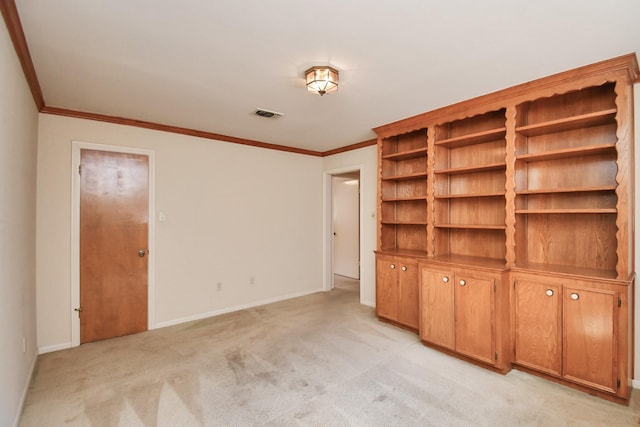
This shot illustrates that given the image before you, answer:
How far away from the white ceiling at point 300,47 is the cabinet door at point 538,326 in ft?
5.72

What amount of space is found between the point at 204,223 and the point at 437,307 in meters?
2.98

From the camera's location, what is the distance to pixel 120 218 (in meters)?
3.40

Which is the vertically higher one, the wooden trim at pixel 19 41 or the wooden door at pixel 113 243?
the wooden trim at pixel 19 41

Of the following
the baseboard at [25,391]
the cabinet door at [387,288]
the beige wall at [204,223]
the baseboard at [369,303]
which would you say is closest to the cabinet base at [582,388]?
the cabinet door at [387,288]

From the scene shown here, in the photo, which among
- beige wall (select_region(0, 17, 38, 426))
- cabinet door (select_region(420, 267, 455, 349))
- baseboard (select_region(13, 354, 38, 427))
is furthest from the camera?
cabinet door (select_region(420, 267, 455, 349))

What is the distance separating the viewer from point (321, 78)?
2.24 m

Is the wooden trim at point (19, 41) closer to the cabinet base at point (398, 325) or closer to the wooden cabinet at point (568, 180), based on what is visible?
the wooden cabinet at point (568, 180)

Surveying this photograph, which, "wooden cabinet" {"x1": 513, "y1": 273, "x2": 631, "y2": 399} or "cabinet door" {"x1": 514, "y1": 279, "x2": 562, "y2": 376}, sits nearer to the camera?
"wooden cabinet" {"x1": 513, "y1": 273, "x2": 631, "y2": 399}

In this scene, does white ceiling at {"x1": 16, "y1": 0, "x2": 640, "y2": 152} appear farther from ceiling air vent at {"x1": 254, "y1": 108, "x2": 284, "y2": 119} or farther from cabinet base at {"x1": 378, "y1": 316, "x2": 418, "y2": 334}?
cabinet base at {"x1": 378, "y1": 316, "x2": 418, "y2": 334}

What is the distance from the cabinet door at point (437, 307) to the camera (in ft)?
9.50

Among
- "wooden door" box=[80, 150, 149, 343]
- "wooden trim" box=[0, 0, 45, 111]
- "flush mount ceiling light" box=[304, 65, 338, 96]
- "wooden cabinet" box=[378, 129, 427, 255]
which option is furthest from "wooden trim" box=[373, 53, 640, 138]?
"wooden trim" box=[0, 0, 45, 111]

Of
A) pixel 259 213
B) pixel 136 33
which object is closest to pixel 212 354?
pixel 259 213

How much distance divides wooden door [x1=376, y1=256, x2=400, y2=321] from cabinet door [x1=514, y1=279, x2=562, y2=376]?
1.30 m

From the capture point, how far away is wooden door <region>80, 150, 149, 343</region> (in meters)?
3.21
